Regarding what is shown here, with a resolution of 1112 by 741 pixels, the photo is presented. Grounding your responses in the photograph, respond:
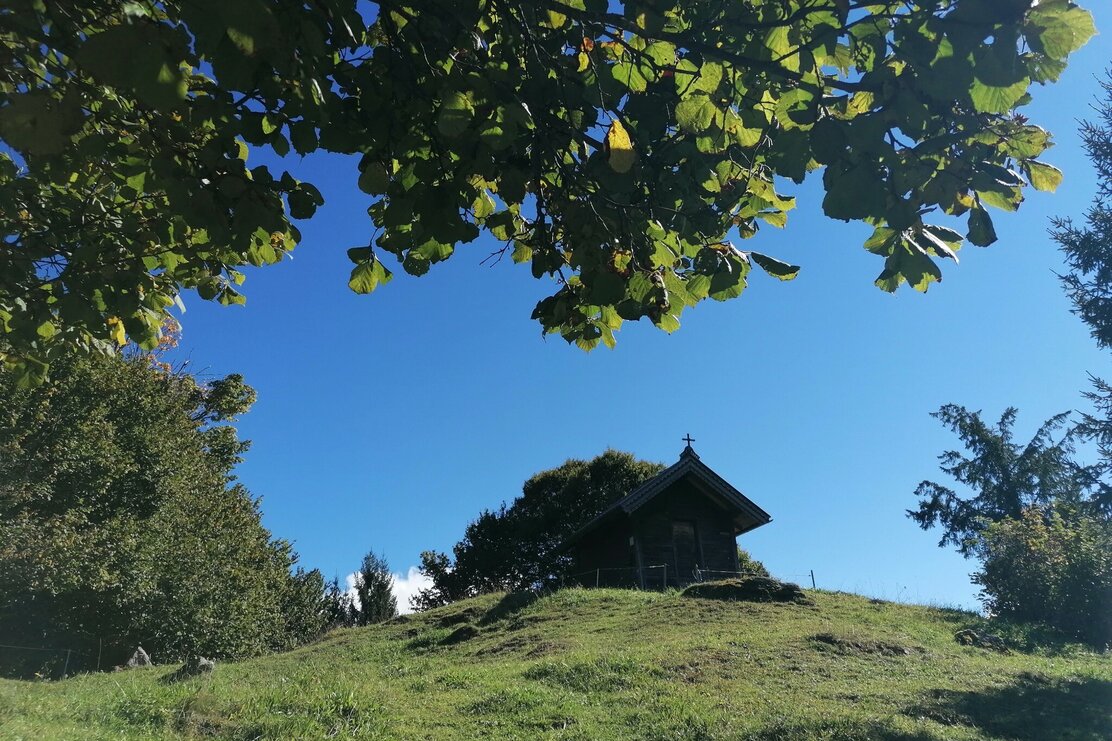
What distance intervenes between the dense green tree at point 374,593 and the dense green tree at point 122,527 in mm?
6816

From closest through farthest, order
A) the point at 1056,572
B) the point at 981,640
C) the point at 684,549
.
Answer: the point at 981,640 < the point at 1056,572 < the point at 684,549

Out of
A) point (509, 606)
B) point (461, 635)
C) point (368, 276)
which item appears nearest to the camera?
point (368, 276)

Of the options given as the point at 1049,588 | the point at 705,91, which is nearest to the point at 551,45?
the point at 705,91

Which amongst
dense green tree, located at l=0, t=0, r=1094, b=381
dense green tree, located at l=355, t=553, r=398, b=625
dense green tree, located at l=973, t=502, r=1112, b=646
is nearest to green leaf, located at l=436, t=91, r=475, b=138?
dense green tree, located at l=0, t=0, r=1094, b=381

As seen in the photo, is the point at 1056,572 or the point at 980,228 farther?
the point at 1056,572

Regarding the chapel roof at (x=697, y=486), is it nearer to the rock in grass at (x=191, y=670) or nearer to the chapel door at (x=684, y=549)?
the chapel door at (x=684, y=549)

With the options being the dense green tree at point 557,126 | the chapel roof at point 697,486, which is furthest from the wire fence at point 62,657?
the dense green tree at point 557,126

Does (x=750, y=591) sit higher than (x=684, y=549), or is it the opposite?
(x=684, y=549)

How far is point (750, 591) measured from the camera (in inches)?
695

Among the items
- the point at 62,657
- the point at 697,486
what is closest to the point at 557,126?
the point at 697,486

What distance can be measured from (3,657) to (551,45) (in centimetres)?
2243

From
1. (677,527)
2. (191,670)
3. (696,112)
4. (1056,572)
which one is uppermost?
(677,527)

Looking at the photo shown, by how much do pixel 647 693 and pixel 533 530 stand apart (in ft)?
104

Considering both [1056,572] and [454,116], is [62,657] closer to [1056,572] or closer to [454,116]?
[454,116]
